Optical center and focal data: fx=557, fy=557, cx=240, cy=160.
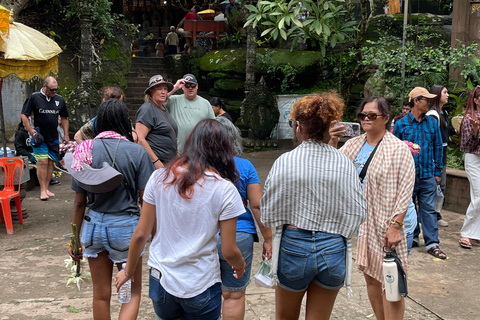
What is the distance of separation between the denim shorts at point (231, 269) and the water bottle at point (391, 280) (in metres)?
0.90

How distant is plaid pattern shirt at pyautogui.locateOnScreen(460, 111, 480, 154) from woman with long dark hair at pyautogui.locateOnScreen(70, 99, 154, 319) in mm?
4036

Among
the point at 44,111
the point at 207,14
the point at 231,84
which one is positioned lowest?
the point at 44,111

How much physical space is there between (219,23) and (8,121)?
24.9ft

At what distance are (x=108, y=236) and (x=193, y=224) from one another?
1084 mm

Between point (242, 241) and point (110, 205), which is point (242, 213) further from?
point (110, 205)

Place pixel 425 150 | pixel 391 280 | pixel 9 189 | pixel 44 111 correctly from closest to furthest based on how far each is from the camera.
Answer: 1. pixel 391 280
2. pixel 425 150
3. pixel 9 189
4. pixel 44 111

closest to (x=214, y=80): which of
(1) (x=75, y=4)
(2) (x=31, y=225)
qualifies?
(1) (x=75, y=4)

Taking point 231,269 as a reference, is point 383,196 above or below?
above

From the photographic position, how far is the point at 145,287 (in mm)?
5062

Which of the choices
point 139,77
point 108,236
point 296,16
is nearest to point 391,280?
point 108,236

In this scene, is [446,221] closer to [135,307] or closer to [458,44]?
[458,44]

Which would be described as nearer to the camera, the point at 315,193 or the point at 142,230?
the point at 142,230

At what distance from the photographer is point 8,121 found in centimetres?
1403

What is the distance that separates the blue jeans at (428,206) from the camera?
595 cm
